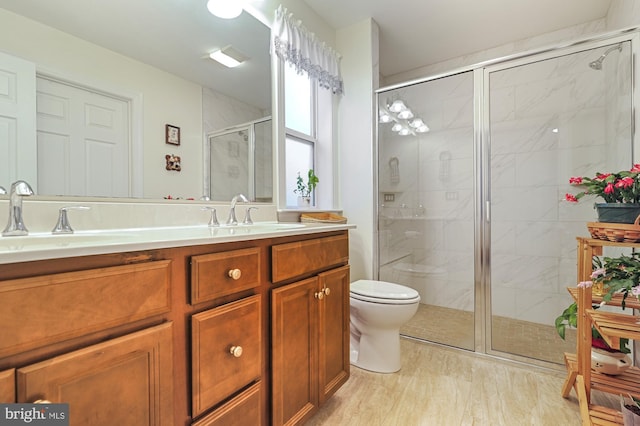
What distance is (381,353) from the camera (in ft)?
5.94

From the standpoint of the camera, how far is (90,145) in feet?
3.64

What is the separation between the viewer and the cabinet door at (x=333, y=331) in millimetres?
A: 1321

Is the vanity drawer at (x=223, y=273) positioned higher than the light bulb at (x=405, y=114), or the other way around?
the light bulb at (x=405, y=114)

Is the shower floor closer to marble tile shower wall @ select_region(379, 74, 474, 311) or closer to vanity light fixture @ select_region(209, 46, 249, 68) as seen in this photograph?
marble tile shower wall @ select_region(379, 74, 474, 311)

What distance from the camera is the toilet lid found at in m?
1.71

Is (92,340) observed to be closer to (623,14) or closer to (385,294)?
(385,294)

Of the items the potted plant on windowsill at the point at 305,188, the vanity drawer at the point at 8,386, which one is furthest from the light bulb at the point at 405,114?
the vanity drawer at the point at 8,386

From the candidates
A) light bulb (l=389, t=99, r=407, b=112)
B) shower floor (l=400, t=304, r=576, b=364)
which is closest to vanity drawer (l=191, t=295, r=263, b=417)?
shower floor (l=400, t=304, r=576, b=364)

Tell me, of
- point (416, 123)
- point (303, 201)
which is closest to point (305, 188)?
point (303, 201)

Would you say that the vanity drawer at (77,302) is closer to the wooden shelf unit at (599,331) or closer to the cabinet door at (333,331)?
the cabinet door at (333,331)

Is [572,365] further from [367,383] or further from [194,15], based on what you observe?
[194,15]

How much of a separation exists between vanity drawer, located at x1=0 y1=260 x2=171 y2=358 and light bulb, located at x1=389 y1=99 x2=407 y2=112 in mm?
2312

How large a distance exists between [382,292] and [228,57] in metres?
1.62

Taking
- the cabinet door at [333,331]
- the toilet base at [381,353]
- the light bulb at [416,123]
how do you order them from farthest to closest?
1. the light bulb at [416,123]
2. the toilet base at [381,353]
3. the cabinet door at [333,331]
